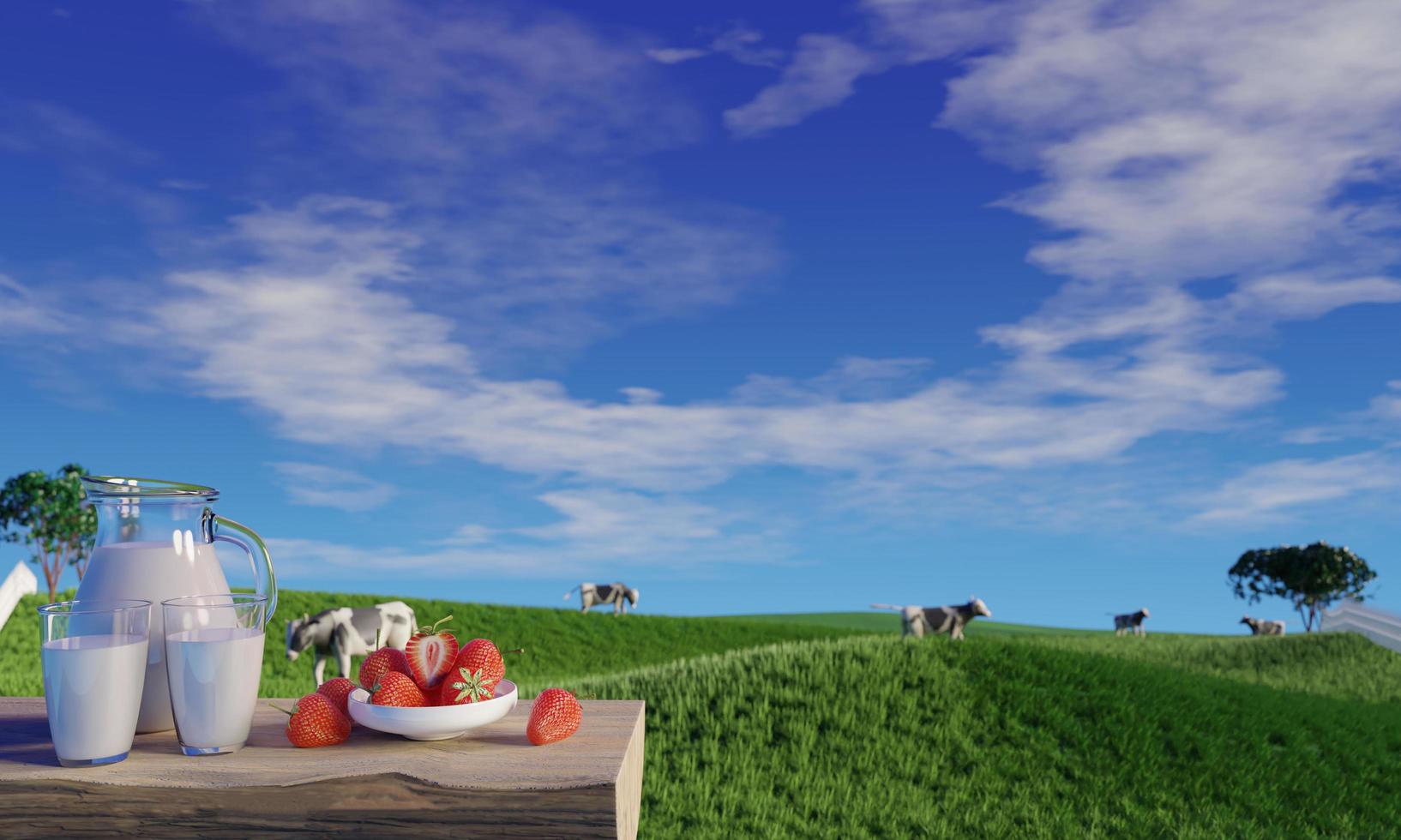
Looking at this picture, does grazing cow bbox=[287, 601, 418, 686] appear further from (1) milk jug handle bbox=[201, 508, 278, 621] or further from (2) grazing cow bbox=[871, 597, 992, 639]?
(1) milk jug handle bbox=[201, 508, 278, 621]

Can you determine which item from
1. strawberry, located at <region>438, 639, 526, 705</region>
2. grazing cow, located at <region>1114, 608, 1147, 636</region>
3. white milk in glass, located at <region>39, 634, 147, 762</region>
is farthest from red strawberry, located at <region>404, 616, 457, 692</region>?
grazing cow, located at <region>1114, 608, 1147, 636</region>

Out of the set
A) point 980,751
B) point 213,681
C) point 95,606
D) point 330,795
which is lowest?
point 980,751

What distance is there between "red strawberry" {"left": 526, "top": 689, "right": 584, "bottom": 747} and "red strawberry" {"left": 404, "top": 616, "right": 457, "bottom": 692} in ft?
1.12

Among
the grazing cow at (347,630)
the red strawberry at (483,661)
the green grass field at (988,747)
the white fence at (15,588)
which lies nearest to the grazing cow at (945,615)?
the green grass field at (988,747)

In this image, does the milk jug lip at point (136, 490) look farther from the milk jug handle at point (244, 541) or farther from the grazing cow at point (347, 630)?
the grazing cow at point (347, 630)

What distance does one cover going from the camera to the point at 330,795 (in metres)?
3.04

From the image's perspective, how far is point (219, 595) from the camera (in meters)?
3.23

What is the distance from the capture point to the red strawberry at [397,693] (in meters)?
3.30

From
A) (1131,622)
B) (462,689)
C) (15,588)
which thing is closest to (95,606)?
(462,689)

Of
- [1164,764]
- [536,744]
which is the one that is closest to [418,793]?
[536,744]

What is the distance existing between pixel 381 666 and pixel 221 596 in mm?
563

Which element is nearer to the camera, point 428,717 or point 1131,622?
point 428,717

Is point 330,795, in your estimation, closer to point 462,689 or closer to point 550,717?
point 462,689

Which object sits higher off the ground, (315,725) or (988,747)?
(315,725)
